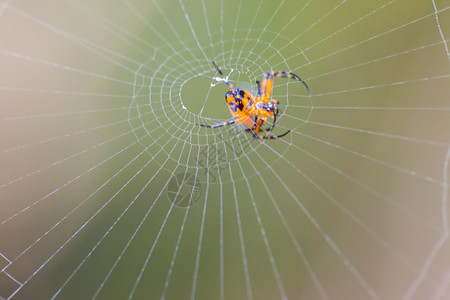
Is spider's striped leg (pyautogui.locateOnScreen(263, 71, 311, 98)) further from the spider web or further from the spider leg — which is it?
the spider leg

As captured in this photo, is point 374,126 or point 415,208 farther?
point 374,126

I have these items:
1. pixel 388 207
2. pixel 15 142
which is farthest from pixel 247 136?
pixel 15 142

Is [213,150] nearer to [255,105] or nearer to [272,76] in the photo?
[255,105]

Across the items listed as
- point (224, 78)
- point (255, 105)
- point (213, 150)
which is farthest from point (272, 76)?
point (213, 150)

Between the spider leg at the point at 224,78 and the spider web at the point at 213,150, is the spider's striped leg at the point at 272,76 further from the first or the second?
the spider leg at the point at 224,78

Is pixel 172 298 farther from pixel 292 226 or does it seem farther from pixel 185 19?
pixel 185 19

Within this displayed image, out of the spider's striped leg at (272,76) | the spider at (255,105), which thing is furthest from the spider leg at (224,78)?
the spider's striped leg at (272,76)
